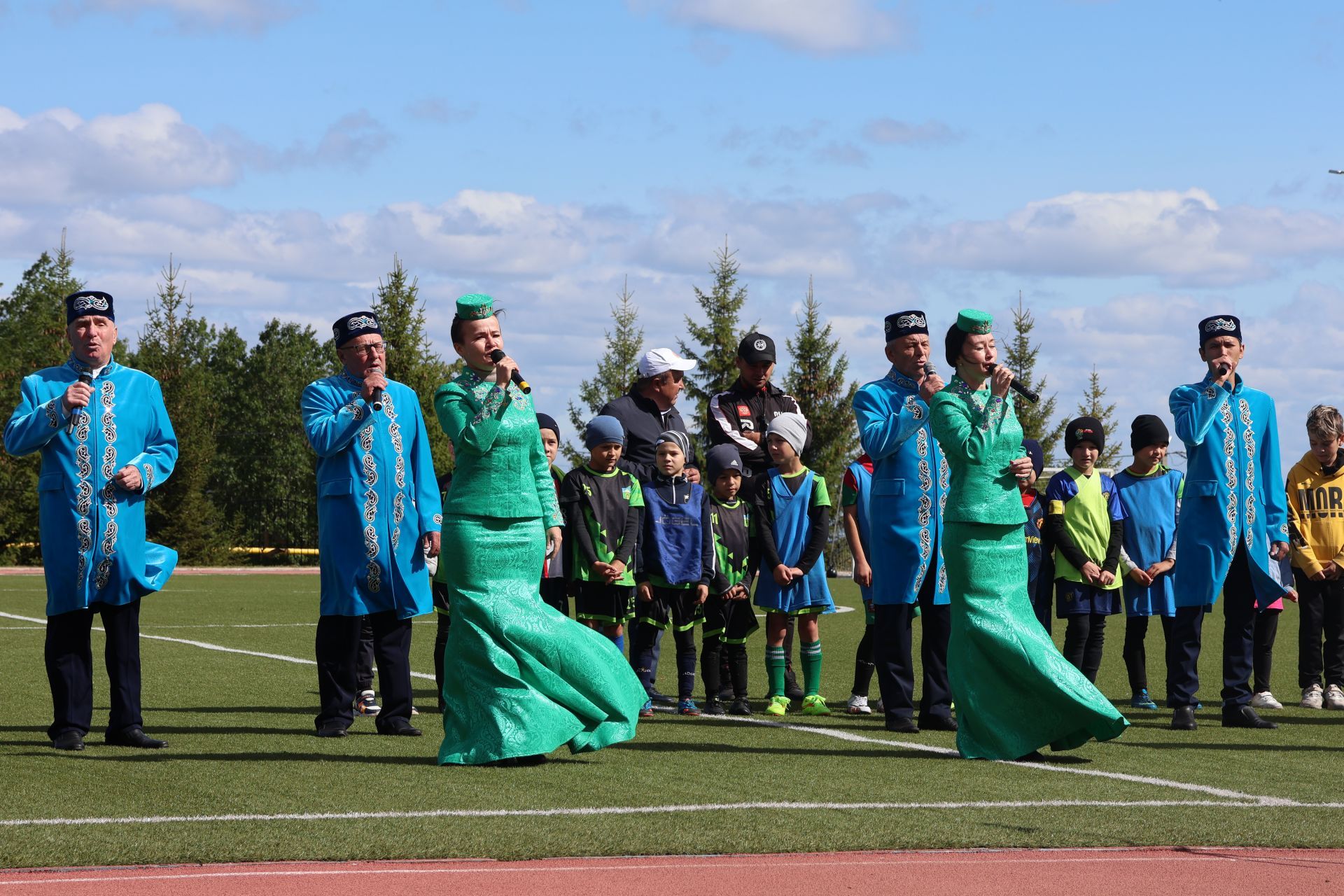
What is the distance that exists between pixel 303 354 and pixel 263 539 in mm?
20459

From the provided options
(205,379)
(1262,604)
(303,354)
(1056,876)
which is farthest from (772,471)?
(303,354)

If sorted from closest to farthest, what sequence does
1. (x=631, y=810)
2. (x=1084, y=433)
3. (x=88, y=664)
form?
1. (x=631, y=810)
2. (x=88, y=664)
3. (x=1084, y=433)

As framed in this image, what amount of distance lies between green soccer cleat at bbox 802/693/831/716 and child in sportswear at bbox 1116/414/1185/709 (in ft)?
7.29

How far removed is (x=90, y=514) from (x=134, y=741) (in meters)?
1.07

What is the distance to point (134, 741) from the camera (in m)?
8.35

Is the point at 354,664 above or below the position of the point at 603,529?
below

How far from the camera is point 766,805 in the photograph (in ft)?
21.4

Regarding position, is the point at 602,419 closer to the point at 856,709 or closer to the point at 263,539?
the point at 856,709

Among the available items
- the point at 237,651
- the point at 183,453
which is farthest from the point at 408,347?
the point at 237,651

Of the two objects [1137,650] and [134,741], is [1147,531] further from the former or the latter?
[134,741]

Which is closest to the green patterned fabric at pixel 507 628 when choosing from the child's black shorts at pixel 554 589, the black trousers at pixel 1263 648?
the child's black shorts at pixel 554 589

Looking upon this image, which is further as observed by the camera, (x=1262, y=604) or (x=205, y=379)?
(x=205, y=379)

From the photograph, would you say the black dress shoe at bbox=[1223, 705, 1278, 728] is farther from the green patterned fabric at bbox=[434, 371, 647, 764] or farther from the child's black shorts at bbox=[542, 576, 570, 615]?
the child's black shorts at bbox=[542, 576, 570, 615]

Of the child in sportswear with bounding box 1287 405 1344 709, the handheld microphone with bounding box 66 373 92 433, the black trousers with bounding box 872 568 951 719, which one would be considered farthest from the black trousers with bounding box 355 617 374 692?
the child in sportswear with bounding box 1287 405 1344 709
